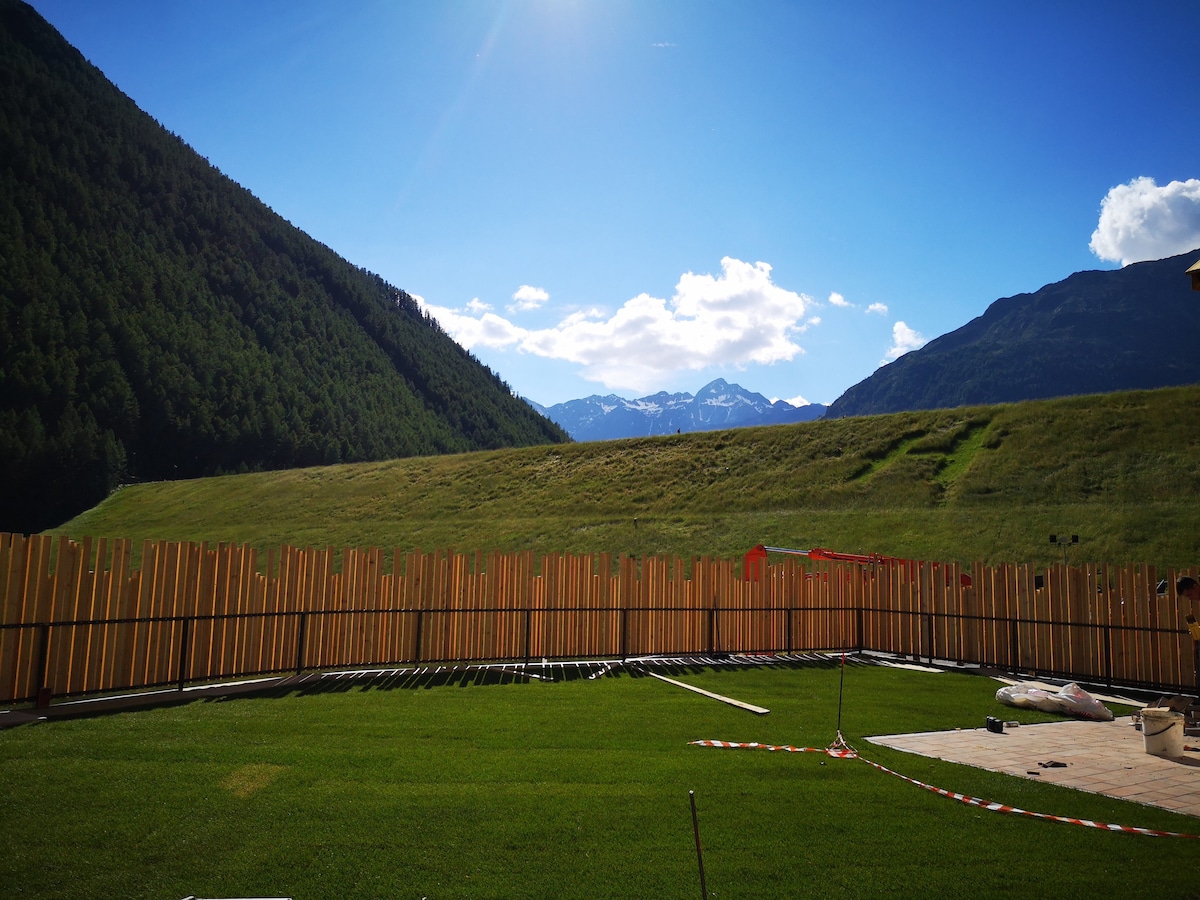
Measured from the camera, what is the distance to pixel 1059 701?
11.3 metres

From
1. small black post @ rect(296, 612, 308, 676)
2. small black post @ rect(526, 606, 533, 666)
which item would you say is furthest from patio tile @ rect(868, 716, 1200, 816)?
small black post @ rect(296, 612, 308, 676)

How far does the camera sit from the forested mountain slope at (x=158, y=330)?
8594 cm

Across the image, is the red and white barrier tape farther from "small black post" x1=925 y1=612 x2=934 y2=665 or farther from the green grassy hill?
the green grassy hill

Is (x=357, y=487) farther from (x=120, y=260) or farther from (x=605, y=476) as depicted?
(x=120, y=260)

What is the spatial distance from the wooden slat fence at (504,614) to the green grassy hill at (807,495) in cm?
Answer: 1534

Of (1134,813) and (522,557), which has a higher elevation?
(522,557)

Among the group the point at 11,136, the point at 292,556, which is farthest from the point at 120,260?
the point at 292,556

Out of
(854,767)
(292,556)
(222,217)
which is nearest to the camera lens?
(854,767)

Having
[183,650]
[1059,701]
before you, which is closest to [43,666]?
[183,650]

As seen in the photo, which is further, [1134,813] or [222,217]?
[222,217]

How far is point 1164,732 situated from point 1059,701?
9.26 feet

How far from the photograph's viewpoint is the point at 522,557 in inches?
623

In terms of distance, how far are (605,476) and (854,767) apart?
4443 cm

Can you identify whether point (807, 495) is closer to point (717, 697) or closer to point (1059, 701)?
point (1059, 701)
